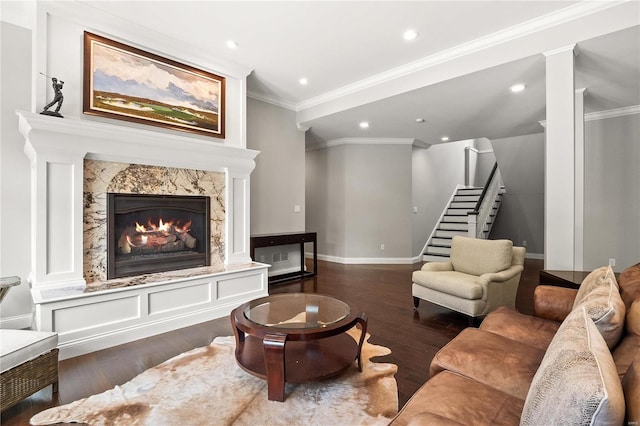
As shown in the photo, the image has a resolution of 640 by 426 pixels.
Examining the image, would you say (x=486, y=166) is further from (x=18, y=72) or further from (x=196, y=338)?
(x=18, y=72)

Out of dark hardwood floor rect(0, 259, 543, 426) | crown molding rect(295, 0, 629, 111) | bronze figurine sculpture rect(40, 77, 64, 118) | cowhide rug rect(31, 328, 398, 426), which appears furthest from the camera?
A: crown molding rect(295, 0, 629, 111)

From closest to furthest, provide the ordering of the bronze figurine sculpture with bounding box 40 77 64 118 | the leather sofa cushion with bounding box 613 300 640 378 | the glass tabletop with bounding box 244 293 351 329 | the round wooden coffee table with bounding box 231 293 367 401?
1. the leather sofa cushion with bounding box 613 300 640 378
2. the round wooden coffee table with bounding box 231 293 367 401
3. the glass tabletop with bounding box 244 293 351 329
4. the bronze figurine sculpture with bounding box 40 77 64 118

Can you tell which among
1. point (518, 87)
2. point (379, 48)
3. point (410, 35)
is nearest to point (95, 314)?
point (379, 48)

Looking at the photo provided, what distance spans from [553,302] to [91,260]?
3.95 metres

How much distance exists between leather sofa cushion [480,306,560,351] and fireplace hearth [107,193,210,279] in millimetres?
3114

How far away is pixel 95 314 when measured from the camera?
2693 mm

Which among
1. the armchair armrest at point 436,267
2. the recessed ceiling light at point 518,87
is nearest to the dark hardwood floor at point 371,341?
the armchair armrest at point 436,267

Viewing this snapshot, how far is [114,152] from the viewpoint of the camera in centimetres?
306

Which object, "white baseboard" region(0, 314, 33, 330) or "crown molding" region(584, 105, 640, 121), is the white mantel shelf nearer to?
"white baseboard" region(0, 314, 33, 330)

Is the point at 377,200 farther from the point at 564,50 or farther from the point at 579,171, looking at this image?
the point at 564,50

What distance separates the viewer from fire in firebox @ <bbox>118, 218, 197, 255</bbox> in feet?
→ 10.7

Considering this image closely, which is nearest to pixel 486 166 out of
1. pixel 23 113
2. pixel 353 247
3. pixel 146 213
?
pixel 353 247

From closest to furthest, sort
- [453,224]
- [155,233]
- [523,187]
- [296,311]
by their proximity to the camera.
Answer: [296,311] → [155,233] → [523,187] → [453,224]

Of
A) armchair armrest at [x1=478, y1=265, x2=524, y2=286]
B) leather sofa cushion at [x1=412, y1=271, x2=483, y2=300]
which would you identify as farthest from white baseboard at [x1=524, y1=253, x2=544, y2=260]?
leather sofa cushion at [x1=412, y1=271, x2=483, y2=300]
